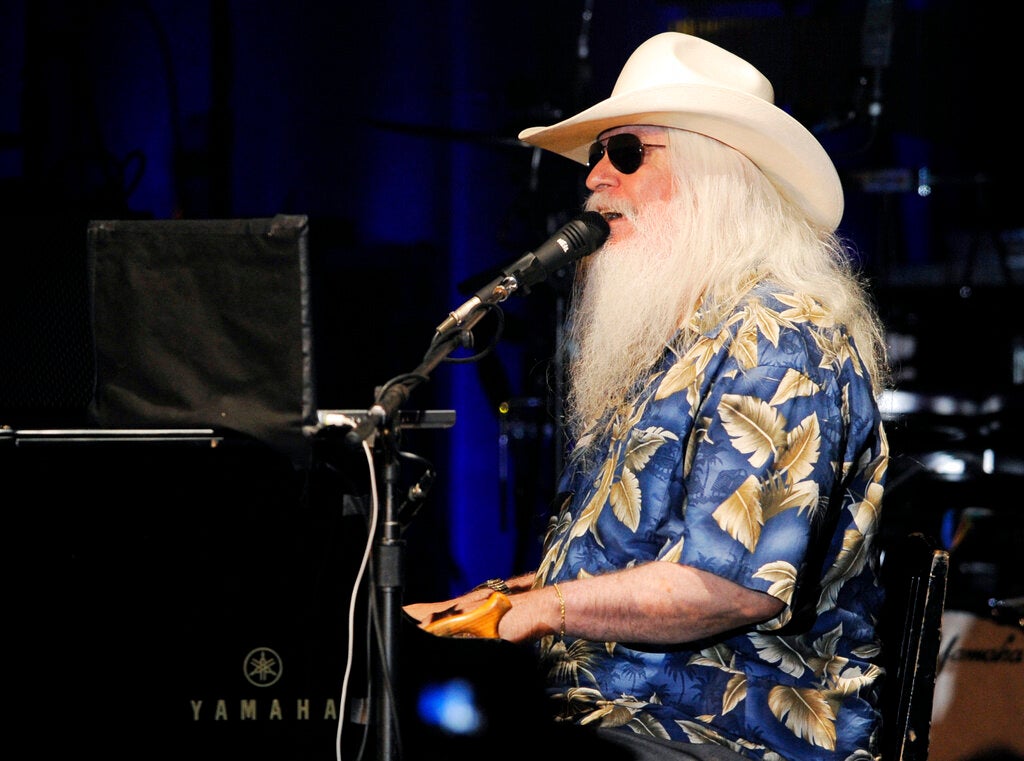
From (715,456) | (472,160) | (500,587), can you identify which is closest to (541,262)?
(715,456)

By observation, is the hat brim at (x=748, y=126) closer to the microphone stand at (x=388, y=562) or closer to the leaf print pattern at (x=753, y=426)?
the leaf print pattern at (x=753, y=426)

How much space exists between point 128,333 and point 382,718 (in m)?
0.75

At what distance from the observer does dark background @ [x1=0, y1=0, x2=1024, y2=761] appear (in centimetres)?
418

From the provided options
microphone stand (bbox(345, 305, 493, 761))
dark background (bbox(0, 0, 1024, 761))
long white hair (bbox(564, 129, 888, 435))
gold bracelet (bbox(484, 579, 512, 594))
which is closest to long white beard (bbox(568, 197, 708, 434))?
long white hair (bbox(564, 129, 888, 435))

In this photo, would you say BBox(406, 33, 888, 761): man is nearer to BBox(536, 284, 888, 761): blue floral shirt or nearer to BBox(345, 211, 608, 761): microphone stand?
BBox(536, 284, 888, 761): blue floral shirt

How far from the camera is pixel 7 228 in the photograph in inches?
113

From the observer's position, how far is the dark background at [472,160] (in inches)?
165

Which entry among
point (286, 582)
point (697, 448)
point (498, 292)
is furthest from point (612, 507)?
point (286, 582)

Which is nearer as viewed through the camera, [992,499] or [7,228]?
[7,228]

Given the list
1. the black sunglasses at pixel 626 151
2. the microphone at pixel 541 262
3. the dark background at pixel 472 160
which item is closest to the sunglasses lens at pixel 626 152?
the black sunglasses at pixel 626 151

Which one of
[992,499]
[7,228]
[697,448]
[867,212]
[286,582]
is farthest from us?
[867,212]

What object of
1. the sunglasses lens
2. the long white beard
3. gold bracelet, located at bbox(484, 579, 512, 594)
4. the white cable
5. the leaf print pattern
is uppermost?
the sunglasses lens

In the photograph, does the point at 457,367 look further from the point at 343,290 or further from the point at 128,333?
the point at 128,333

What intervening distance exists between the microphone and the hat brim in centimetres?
38
